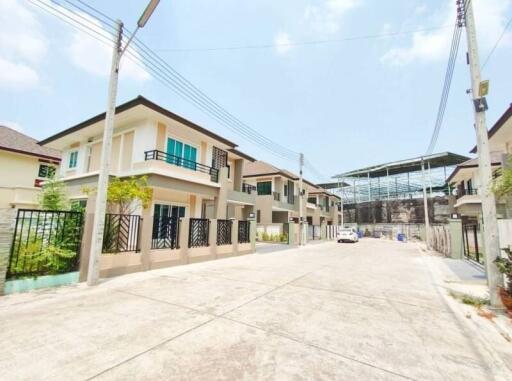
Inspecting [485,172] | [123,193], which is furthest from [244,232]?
[485,172]

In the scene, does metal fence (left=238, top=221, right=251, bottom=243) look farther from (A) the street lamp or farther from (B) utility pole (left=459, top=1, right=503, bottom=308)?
(B) utility pole (left=459, top=1, right=503, bottom=308)

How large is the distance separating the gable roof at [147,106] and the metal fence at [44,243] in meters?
5.62

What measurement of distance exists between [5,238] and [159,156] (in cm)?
700

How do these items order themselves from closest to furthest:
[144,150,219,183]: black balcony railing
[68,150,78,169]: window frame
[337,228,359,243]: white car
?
[144,150,219,183]: black balcony railing, [68,150,78,169]: window frame, [337,228,359,243]: white car

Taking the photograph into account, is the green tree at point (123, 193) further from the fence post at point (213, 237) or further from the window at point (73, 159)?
A: the window at point (73, 159)

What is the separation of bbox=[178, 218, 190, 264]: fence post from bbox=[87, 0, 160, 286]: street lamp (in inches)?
124

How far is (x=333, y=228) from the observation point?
32.8m

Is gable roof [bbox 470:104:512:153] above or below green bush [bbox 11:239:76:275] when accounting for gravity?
above

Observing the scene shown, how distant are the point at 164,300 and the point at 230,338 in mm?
2313

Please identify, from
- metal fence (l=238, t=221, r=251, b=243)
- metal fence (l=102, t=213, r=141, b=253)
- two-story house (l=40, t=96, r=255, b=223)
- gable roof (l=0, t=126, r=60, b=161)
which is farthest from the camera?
gable roof (l=0, t=126, r=60, b=161)

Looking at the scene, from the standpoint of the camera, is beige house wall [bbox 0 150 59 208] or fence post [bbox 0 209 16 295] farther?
beige house wall [bbox 0 150 59 208]

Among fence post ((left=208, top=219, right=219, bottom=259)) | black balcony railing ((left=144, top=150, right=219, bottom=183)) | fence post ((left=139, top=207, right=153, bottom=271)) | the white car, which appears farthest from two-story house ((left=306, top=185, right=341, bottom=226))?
fence post ((left=139, top=207, right=153, bottom=271))

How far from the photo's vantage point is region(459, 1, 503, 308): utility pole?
507 centimetres

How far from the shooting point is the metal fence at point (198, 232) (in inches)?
394
